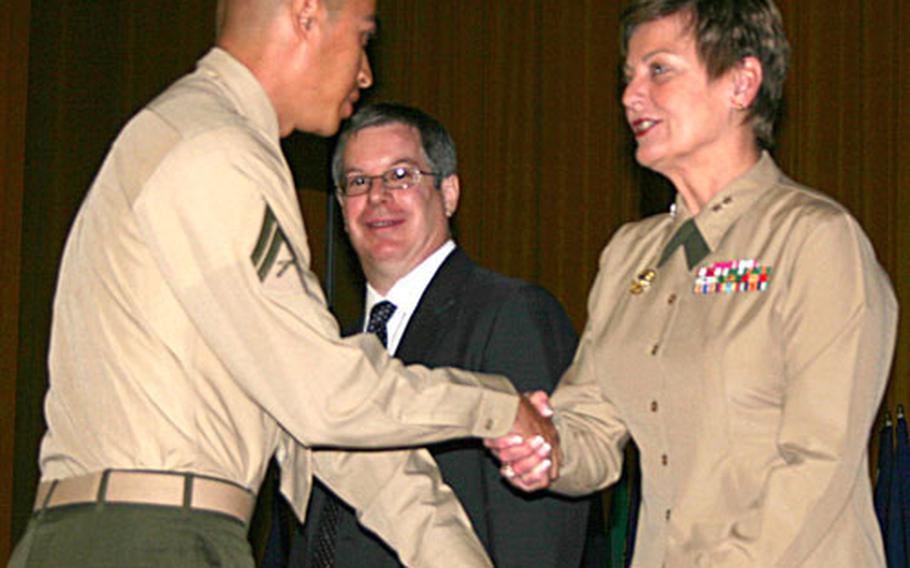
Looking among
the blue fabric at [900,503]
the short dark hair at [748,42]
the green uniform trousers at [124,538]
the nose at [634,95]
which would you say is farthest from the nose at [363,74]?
the blue fabric at [900,503]

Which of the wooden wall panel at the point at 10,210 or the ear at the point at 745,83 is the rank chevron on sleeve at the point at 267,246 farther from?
the wooden wall panel at the point at 10,210

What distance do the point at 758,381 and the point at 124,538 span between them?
111cm

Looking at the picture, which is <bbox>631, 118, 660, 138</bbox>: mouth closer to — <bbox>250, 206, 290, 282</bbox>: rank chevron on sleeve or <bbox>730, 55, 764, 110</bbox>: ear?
<bbox>730, 55, 764, 110</bbox>: ear

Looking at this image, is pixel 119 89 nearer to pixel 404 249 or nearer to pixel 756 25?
pixel 404 249

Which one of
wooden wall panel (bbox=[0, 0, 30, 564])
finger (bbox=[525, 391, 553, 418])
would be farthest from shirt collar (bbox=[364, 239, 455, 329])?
wooden wall panel (bbox=[0, 0, 30, 564])

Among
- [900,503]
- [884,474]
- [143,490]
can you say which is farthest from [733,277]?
[884,474]

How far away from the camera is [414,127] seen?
405 centimetres

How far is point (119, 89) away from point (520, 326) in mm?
4644

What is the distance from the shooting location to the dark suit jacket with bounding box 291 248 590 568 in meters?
3.55

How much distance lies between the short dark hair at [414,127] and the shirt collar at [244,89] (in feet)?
4.11

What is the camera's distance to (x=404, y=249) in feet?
12.9

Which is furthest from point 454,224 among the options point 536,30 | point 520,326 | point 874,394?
point 874,394

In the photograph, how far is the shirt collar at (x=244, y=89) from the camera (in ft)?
9.05

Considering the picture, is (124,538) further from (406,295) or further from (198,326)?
(406,295)
